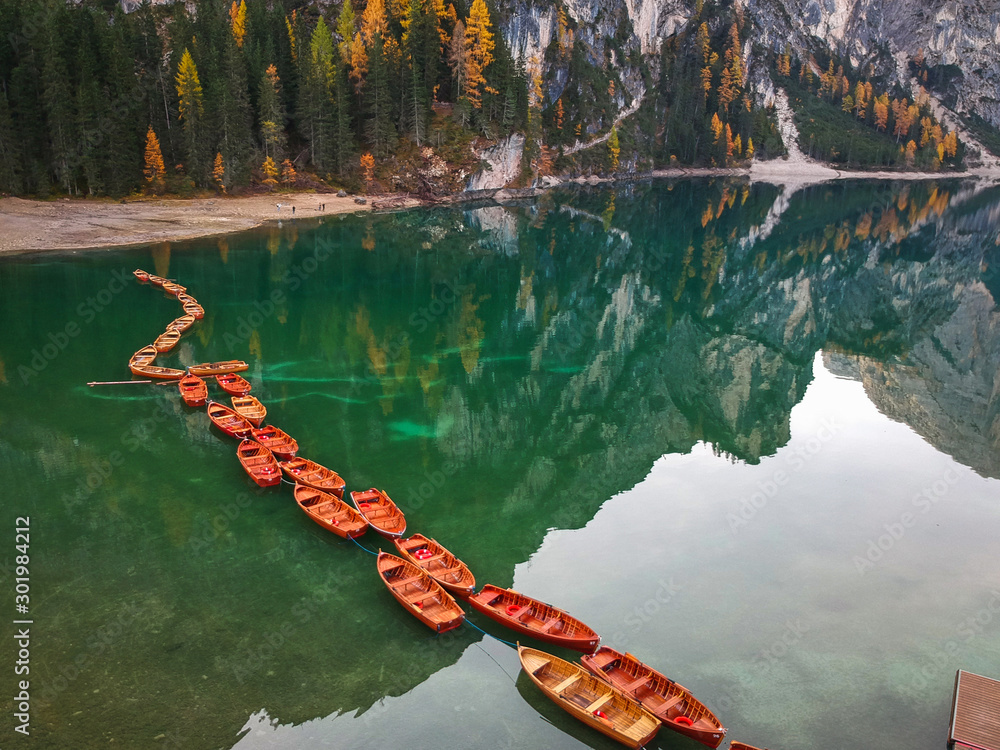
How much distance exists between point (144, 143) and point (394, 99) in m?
43.9

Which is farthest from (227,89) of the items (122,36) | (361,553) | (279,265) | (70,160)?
(361,553)

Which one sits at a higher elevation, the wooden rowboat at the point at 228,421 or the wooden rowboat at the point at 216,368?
the wooden rowboat at the point at 228,421

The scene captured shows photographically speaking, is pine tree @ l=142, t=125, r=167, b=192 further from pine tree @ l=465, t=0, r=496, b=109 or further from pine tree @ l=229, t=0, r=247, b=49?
pine tree @ l=465, t=0, r=496, b=109

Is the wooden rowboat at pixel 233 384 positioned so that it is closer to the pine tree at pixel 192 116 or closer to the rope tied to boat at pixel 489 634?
the rope tied to boat at pixel 489 634

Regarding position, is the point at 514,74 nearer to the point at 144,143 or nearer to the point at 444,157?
the point at 444,157

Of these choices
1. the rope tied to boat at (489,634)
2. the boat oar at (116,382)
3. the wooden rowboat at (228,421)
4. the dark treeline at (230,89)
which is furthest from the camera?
the dark treeline at (230,89)

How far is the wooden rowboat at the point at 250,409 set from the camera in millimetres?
36781

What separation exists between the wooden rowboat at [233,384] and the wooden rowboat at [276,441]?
5.99 m

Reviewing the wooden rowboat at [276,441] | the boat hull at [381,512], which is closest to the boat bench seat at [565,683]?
the boat hull at [381,512]

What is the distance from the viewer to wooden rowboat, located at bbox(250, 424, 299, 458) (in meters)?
33.4

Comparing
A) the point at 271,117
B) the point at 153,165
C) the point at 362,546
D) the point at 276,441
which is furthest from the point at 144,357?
the point at 271,117

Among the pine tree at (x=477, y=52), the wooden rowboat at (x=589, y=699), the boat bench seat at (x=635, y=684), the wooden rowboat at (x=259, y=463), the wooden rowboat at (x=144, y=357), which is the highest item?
the pine tree at (x=477, y=52)

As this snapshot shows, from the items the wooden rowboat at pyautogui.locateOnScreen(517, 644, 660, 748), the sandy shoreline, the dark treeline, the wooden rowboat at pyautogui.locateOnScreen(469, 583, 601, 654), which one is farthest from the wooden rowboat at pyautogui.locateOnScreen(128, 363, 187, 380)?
the dark treeline

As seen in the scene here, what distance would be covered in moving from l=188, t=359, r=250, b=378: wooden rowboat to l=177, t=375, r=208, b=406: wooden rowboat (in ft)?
4.32
